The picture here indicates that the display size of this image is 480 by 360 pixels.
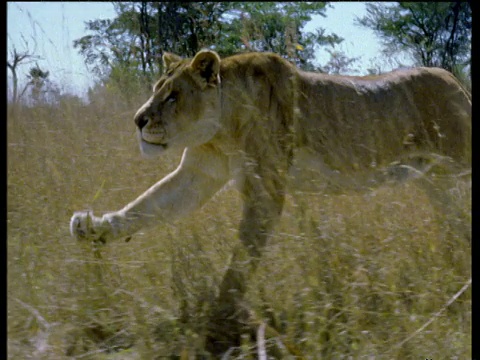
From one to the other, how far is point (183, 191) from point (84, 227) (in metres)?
0.58

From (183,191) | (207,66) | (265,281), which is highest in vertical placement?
(207,66)

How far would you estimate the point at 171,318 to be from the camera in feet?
8.61

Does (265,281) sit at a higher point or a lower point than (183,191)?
lower

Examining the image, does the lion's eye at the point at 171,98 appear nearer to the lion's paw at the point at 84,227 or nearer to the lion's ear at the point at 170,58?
the lion's ear at the point at 170,58

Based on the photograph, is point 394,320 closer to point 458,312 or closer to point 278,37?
point 458,312

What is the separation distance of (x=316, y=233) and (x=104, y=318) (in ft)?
3.06

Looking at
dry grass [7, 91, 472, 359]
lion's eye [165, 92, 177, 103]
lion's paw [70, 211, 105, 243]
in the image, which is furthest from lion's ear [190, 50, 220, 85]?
lion's paw [70, 211, 105, 243]

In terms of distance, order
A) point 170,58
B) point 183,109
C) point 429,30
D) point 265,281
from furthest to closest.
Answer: point 429,30 < point 170,58 < point 183,109 < point 265,281

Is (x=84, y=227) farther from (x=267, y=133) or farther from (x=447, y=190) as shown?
(x=447, y=190)

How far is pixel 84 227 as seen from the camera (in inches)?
126

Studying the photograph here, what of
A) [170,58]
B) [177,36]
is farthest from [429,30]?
[170,58]

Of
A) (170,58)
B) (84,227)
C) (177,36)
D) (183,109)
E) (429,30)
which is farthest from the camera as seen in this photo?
(429,30)

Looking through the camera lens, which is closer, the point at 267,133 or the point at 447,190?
the point at 447,190

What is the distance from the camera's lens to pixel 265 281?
2.76 metres
